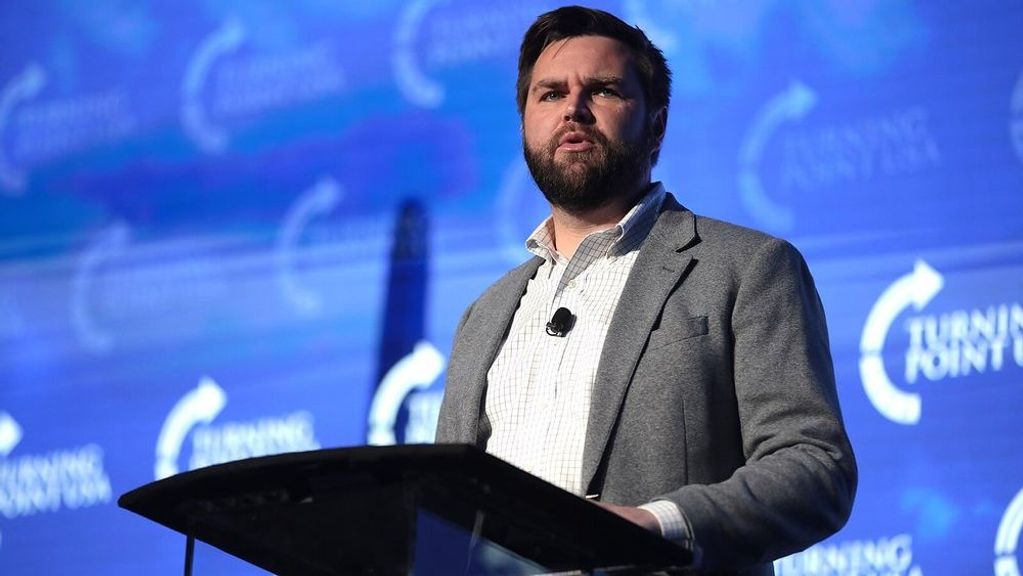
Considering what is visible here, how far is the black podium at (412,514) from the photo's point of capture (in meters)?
1.33

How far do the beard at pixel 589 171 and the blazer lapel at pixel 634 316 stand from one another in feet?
0.41

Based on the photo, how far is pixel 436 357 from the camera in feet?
11.2

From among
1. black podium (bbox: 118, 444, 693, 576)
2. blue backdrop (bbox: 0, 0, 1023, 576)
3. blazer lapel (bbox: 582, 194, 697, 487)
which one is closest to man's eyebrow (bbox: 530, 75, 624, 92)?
blazer lapel (bbox: 582, 194, 697, 487)

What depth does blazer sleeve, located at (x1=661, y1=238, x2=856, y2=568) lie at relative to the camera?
1626 millimetres

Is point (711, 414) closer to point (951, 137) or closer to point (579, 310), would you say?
point (579, 310)

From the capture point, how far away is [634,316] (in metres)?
2.03

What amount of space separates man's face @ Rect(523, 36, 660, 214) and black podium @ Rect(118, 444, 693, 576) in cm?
99

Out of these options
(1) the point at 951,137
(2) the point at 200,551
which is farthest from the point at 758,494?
(1) the point at 951,137

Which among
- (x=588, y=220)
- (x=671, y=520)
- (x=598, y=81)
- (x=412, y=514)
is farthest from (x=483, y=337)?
(x=412, y=514)

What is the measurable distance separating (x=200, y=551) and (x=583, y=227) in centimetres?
106

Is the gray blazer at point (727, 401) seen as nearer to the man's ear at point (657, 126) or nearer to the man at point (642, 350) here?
the man at point (642, 350)

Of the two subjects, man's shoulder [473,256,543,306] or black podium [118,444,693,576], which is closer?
Result: black podium [118,444,693,576]

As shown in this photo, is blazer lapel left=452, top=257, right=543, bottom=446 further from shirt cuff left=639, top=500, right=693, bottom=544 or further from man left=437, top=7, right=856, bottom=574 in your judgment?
shirt cuff left=639, top=500, right=693, bottom=544

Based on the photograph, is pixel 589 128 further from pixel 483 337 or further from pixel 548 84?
pixel 483 337
